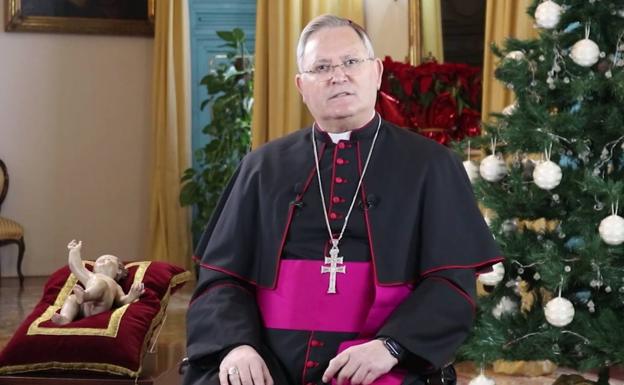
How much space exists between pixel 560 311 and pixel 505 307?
32 cm

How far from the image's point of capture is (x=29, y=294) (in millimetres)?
8430

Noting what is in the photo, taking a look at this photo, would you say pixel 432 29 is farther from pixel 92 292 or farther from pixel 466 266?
pixel 466 266

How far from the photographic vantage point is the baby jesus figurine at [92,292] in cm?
462

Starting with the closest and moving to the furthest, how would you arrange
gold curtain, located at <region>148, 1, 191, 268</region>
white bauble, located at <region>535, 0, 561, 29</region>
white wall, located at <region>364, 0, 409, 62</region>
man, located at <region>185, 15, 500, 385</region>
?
man, located at <region>185, 15, 500, 385</region>, white bauble, located at <region>535, 0, 561, 29</region>, white wall, located at <region>364, 0, 409, 62</region>, gold curtain, located at <region>148, 1, 191, 268</region>

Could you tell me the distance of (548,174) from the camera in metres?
3.73

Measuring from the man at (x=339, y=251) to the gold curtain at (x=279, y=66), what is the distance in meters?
4.09

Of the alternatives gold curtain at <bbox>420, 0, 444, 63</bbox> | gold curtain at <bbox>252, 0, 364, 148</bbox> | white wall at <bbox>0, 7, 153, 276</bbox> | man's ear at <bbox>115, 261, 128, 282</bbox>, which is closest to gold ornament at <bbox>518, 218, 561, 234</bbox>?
man's ear at <bbox>115, 261, 128, 282</bbox>

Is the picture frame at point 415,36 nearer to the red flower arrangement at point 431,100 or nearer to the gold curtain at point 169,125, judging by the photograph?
the red flower arrangement at point 431,100

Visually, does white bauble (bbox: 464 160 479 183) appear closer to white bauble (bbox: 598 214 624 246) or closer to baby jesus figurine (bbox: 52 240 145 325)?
white bauble (bbox: 598 214 624 246)

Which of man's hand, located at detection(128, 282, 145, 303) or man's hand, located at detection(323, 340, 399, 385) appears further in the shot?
man's hand, located at detection(128, 282, 145, 303)

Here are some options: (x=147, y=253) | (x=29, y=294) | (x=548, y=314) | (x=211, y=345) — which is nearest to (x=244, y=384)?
(x=211, y=345)

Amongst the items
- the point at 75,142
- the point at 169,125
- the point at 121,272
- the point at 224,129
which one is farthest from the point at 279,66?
the point at 75,142

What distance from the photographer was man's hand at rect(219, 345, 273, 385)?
2.57 m

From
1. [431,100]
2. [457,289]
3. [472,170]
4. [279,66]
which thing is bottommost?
[457,289]
